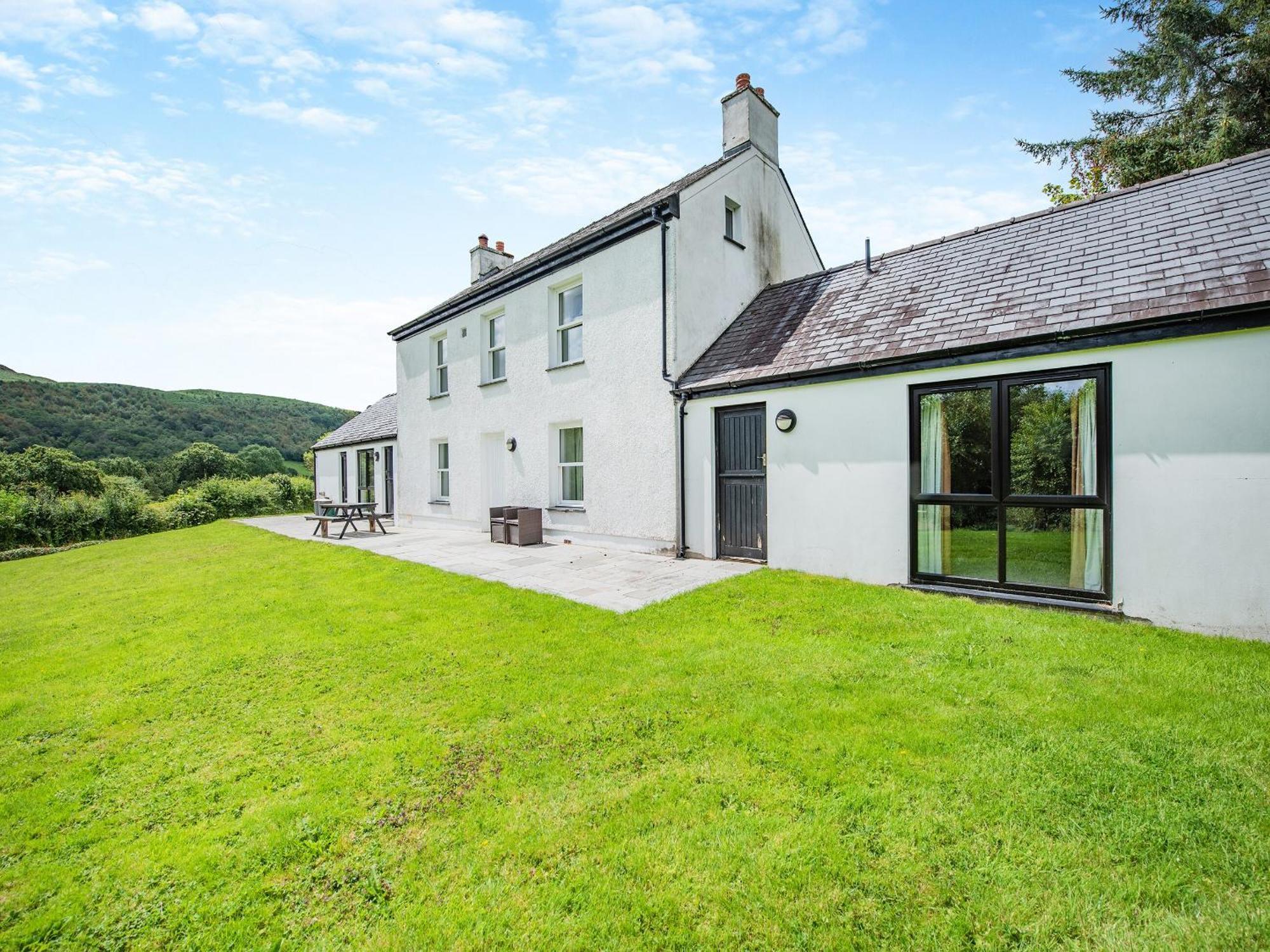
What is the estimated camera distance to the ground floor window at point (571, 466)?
11.4 metres

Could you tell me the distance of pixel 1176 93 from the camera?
1600cm

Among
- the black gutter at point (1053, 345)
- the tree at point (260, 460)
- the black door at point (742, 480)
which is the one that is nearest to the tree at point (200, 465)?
the tree at point (260, 460)

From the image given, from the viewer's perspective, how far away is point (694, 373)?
919 cm

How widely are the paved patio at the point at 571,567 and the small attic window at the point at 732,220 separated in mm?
6611

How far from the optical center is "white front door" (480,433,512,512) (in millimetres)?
13633

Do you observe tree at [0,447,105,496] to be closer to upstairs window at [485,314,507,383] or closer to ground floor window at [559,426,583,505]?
upstairs window at [485,314,507,383]

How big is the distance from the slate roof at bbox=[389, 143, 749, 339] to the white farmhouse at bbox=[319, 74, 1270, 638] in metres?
0.14

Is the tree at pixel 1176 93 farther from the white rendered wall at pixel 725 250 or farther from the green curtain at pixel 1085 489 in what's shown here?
the green curtain at pixel 1085 489

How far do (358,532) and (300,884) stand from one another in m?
13.8

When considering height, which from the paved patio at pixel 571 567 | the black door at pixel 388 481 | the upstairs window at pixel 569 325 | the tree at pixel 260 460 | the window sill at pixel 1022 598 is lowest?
the paved patio at pixel 571 567

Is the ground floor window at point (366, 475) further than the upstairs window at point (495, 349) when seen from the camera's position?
Yes

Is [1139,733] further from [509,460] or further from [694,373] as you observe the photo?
[509,460]

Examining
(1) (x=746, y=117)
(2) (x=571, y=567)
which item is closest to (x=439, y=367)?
(2) (x=571, y=567)

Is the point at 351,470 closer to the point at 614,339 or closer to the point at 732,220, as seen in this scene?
the point at 614,339
